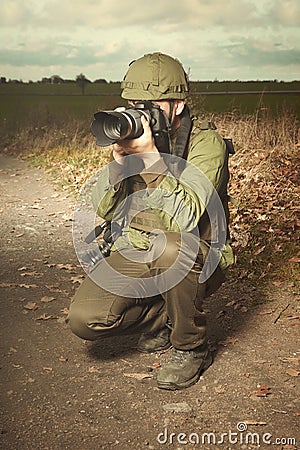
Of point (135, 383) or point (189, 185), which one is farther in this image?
point (135, 383)

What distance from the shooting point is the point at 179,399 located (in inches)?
137

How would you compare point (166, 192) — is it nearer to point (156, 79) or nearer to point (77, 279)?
point (156, 79)

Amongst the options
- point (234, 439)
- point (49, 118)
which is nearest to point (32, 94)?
point (49, 118)

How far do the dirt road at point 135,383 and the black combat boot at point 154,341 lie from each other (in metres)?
0.07

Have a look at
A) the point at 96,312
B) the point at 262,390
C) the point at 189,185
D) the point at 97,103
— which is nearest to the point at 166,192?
the point at 189,185

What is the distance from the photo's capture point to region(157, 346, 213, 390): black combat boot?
360cm

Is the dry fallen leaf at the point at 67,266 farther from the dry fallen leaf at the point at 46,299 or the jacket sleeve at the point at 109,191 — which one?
the jacket sleeve at the point at 109,191

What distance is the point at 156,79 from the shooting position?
11.9ft

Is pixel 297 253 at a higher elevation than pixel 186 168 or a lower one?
lower

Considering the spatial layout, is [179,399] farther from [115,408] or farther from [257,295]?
[257,295]

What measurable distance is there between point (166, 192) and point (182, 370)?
1.06 meters

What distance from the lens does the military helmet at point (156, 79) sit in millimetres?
3619

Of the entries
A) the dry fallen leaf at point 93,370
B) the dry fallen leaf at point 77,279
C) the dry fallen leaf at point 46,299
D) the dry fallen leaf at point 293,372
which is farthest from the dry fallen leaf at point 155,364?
the dry fallen leaf at point 77,279

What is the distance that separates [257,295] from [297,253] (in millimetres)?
1114
